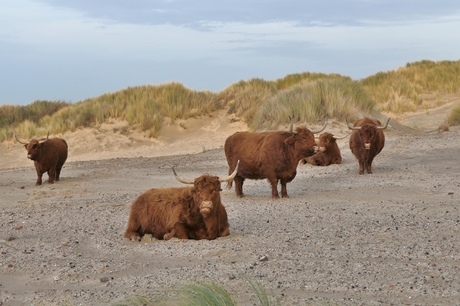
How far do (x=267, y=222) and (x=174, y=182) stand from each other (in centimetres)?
637

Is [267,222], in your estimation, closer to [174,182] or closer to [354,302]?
[354,302]

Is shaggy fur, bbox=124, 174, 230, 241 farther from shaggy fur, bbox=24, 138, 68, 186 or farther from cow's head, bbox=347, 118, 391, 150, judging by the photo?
shaggy fur, bbox=24, 138, 68, 186

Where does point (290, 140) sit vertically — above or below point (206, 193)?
above

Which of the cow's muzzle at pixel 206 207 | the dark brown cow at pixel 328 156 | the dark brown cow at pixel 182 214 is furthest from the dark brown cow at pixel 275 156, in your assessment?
the dark brown cow at pixel 328 156

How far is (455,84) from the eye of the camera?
131ft

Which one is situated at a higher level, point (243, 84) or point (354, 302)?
point (243, 84)

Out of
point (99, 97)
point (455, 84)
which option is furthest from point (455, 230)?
point (455, 84)

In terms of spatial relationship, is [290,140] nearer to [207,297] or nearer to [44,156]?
[44,156]

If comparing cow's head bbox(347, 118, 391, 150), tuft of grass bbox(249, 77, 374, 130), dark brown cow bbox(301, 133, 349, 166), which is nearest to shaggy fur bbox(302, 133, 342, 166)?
dark brown cow bbox(301, 133, 349, 166)

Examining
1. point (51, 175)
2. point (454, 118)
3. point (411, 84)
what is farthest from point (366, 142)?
point (411, 84)

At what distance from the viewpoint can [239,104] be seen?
30.8 m

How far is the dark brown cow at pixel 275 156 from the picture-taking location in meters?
13.1

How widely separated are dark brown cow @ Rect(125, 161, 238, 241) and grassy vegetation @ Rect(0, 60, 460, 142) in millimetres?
13862

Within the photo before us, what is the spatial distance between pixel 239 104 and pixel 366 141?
1517cm
